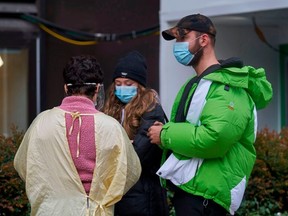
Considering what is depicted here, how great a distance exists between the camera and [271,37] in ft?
33.4

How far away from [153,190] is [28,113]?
524cm

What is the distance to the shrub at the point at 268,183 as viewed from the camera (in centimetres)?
706

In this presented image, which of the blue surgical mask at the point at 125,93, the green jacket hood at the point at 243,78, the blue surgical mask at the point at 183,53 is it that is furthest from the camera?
the blue surgical mask at the point at 125,93

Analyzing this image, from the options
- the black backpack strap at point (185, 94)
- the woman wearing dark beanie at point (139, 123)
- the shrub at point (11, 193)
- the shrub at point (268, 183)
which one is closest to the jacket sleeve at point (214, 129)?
the black backpack strap at point (185, 94)

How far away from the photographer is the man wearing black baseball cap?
492 centimetres

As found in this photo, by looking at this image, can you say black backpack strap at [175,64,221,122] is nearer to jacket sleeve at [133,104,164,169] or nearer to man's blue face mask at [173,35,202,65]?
man's blue face mask at [173,35,202,65]

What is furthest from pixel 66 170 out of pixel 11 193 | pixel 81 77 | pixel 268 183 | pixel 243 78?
pixel 268 183

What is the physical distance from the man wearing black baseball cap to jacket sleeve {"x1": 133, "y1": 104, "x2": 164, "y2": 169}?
32 centimetres

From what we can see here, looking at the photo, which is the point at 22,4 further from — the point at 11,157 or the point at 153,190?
the point at 153,190

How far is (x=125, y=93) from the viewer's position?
5.83 m

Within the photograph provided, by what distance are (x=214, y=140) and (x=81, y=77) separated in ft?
2.87

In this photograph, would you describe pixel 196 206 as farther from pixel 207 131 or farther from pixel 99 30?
pixel 99 30

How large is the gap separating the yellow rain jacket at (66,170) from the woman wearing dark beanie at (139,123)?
0.87m

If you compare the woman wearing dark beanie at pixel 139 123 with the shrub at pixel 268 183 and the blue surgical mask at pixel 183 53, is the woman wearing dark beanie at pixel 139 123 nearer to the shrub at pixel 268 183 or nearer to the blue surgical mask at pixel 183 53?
the blue surgical mask at pixel 183 53
